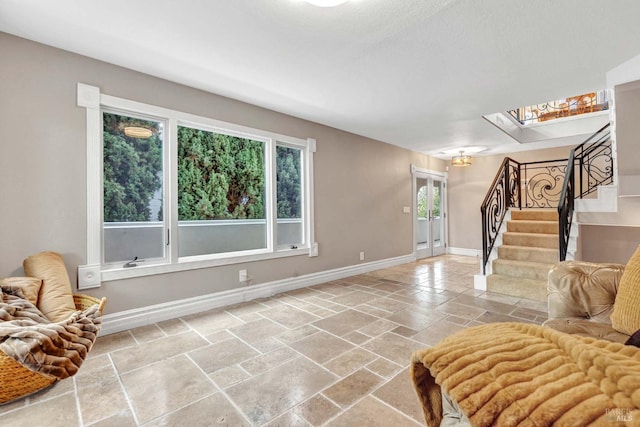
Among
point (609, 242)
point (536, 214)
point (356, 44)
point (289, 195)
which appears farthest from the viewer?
point (536, 214)

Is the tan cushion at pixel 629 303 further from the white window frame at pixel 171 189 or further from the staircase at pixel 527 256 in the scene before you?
the white window frame at pixel 171 189

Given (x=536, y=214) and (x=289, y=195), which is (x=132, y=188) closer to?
(x=289, y=195)

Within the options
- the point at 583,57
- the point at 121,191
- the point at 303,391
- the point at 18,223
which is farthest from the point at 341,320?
the point at 583,57

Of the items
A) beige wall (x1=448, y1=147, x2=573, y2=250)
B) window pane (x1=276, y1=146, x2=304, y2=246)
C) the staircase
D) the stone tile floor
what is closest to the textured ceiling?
window pane (x1=276, y1=146, x2=304, y2=246)

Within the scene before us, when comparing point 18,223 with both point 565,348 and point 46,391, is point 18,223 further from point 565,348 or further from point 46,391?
point 565,348

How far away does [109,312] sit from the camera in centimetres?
267

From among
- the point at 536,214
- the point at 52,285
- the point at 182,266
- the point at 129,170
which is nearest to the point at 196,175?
the point at 129,170

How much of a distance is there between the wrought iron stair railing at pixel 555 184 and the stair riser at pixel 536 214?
156 mm

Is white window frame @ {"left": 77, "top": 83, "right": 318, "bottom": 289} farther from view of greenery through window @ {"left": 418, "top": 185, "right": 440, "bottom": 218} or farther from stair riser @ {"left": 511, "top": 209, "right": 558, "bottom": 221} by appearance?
stair riser @ {"left": 511, "top": 209, "right": 558, "bottom": 221}

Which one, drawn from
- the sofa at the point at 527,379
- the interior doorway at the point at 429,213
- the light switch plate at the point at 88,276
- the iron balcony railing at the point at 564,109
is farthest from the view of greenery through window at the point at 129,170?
the iron balcony railing at the point at 564,109

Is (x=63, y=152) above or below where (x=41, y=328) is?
above

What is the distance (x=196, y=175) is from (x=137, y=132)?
→ 728 millimetres

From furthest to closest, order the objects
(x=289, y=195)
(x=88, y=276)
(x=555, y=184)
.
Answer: (x=555, y=184), (x=289, y=195), (x=88, y=276)

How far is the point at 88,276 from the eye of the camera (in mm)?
2549
